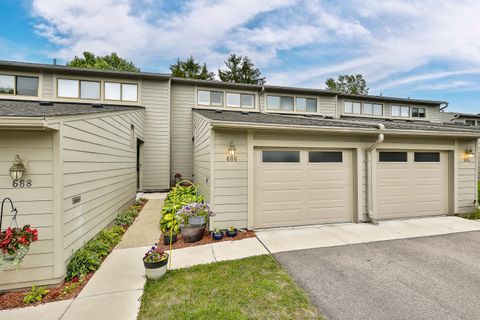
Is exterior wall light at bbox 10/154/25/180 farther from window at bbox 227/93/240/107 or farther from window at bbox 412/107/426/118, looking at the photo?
window at bbox 412/107/426/118

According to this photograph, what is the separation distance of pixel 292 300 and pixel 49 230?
11.6ft

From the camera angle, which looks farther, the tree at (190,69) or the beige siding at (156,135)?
the tree at (190,69)

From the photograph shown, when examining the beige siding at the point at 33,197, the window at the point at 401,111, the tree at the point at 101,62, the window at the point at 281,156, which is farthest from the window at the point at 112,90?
Answer: the window at the point at 401,111

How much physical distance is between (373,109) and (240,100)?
9.29 meters

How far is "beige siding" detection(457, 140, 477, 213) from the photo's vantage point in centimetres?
640

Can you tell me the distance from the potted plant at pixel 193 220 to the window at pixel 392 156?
5163mm

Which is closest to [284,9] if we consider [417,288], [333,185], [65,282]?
[333,185]

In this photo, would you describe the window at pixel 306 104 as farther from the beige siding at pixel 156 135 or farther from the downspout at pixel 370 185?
the beige siding at pixel 156 135

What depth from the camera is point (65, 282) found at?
121 inches

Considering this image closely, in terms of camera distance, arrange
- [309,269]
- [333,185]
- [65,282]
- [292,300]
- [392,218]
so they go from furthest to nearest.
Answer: [392,218]
[333,185]
[309,269]
[65,282]
[292,300]

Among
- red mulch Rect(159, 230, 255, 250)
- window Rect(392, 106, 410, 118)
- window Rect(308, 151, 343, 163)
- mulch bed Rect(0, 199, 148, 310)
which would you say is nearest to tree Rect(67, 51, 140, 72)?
red mulch Rect(159, 230, 255, 250)

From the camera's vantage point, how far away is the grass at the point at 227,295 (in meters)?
2.38

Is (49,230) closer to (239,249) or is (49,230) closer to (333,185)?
(239,249)

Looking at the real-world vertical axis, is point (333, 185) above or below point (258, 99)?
below
